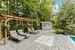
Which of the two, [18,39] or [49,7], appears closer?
[18,39]

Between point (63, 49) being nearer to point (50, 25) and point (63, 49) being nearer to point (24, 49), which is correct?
point (24, 49)

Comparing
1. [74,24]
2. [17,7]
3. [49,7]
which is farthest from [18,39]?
[49,7]

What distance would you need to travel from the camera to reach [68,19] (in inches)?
875

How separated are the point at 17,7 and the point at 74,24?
907 centimetres

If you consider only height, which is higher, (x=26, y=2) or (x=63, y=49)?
(x=26, y=2)

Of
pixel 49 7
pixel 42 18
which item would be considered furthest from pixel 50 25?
pixel 49 7

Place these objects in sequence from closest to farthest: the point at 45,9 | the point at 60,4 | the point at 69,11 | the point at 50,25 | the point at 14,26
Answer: the point at 14,26, the point at 69,11, the point at 60,4, the point at 50,25, the point at 45,9

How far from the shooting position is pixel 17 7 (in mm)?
23172

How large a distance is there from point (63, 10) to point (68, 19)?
1.56m

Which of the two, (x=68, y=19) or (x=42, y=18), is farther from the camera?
(x=42, y=18)

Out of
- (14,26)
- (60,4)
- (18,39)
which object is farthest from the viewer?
(60,4)

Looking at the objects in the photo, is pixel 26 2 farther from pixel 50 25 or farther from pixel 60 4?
pixel 50 25

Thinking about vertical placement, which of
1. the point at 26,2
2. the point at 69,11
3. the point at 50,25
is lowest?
the point at 50,25

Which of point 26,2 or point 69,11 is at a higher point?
point 26,2
